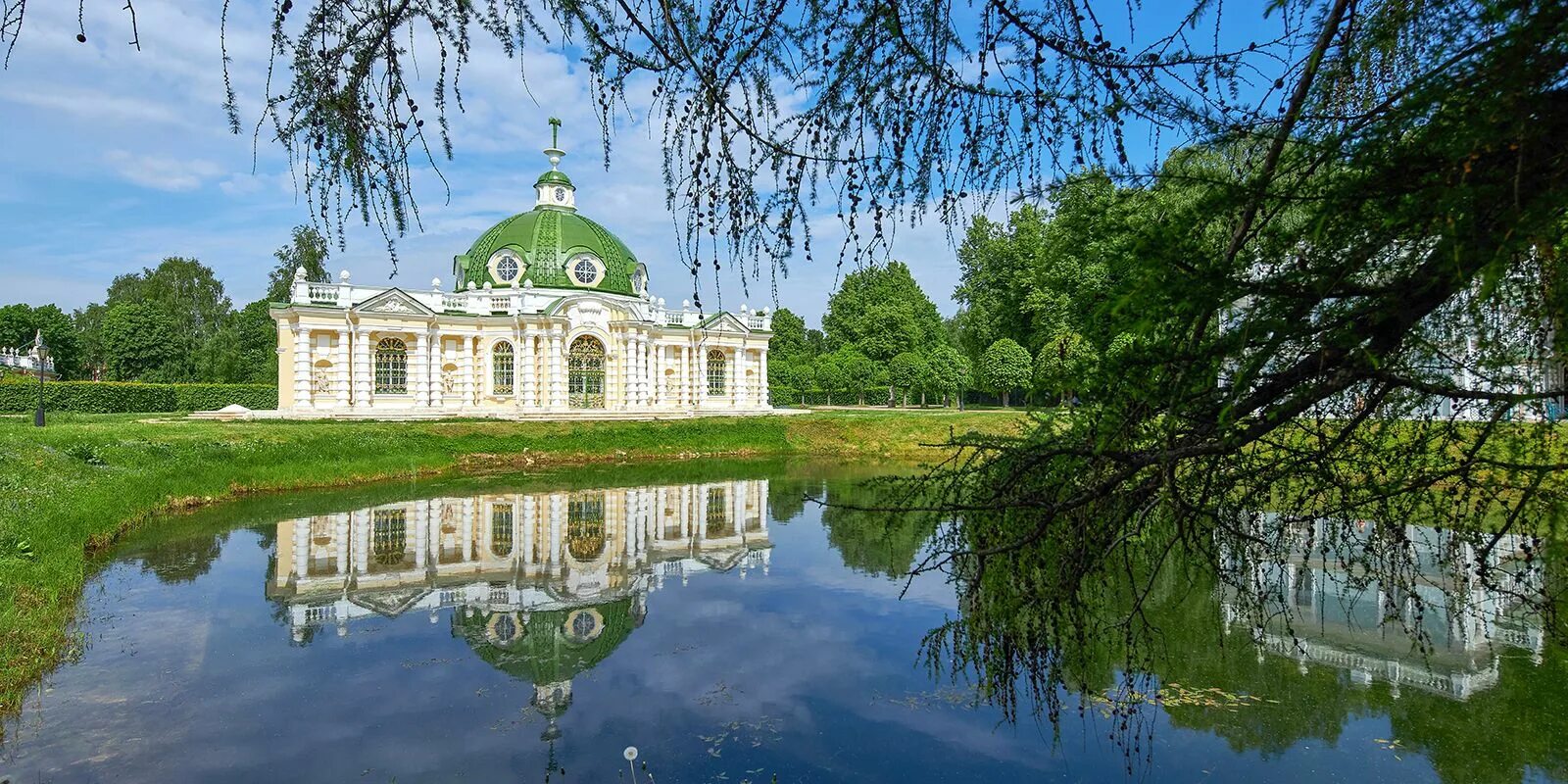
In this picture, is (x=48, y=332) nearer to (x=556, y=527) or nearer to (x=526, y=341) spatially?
(x=526, y=341)

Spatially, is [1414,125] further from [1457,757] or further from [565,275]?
[565,275]

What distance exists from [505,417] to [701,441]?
566cm

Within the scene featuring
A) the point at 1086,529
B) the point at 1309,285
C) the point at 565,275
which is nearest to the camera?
the point at 1309,285

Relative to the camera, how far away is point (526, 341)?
87.6ft

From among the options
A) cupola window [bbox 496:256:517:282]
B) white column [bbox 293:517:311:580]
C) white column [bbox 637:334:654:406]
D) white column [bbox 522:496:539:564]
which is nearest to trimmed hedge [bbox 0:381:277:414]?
cupola window [bbox 496:256:517:282]

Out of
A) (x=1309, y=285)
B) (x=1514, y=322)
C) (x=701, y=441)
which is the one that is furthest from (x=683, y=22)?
(x=701, y=441)

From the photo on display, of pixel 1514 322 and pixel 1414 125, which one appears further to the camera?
pixel 1514 322

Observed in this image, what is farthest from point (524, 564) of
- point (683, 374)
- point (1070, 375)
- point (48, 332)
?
point (48, 332)

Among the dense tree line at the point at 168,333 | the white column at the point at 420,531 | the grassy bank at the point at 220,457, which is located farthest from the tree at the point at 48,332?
the white column at the point at 420,531

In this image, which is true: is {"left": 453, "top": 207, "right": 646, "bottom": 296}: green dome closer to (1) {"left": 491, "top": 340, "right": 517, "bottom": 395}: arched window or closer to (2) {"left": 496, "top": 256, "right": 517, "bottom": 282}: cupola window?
(2) {"left": 496, "top": 256, "right": 517, "bottom": 282}: cupola window

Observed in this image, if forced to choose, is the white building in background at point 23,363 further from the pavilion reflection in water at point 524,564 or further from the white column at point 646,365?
→ the pavilion reflection in water at point 524,564

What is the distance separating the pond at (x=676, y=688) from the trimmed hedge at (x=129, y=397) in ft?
71.0

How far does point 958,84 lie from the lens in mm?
2578

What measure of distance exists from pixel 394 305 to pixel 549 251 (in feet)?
19.9
